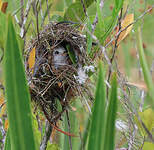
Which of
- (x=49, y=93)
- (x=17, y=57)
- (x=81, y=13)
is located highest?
(x=81, y=13)

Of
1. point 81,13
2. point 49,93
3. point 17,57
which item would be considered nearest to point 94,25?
point 81,13

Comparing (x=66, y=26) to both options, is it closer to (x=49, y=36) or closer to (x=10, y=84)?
(x=49, y=36)

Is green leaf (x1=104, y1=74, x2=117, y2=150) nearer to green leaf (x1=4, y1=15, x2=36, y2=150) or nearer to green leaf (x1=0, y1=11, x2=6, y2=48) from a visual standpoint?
green leaf (x1=4, y1=15, x2=36, y2=150)

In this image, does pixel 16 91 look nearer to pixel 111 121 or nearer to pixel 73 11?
pixel 111 121

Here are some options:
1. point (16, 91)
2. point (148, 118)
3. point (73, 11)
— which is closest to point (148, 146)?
point (148, 118)

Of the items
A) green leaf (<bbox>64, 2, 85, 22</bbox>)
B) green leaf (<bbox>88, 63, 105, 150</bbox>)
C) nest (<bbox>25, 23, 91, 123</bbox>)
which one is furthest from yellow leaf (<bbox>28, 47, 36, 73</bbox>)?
green leaf (<bbox>88, 63, 105, 150</bbox>)

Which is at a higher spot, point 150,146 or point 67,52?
point 67,52
